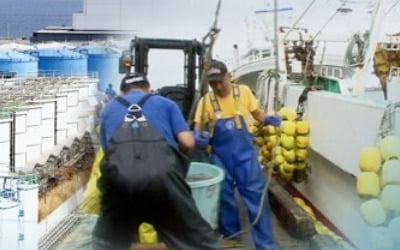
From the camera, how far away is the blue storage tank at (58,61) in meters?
6.03

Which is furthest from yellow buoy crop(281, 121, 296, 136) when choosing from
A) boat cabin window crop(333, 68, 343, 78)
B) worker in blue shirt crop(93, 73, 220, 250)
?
worker in blue shirt crop(93, 73, 220, 250)

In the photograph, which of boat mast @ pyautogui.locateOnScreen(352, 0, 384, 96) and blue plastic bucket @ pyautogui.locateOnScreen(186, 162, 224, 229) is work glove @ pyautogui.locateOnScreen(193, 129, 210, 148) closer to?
blue plastic bucket @ pyautogui.locateOnScreen(186, 162, 224, 229)

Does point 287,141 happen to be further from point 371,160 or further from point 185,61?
point 371,160

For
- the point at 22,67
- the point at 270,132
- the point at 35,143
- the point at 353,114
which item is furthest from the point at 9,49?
the point at 353,114

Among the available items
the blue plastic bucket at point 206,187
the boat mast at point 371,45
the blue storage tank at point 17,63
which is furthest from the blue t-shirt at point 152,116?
the blue storage tank at point 17,63

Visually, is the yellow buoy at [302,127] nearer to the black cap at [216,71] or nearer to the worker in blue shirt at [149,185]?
the black cap at [216,71]

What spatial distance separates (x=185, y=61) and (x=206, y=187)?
1208 millimetres

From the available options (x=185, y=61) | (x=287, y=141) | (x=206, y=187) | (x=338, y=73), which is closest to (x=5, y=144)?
(x=185, y=61)

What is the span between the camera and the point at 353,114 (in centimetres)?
223

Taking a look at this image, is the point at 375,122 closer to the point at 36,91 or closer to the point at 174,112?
the point at 174,112

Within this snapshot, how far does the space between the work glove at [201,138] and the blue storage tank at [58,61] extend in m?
3.88

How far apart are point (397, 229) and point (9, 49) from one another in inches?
320

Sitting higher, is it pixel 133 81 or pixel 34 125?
pixel 133 81

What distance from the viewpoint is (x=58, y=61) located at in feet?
24.6
